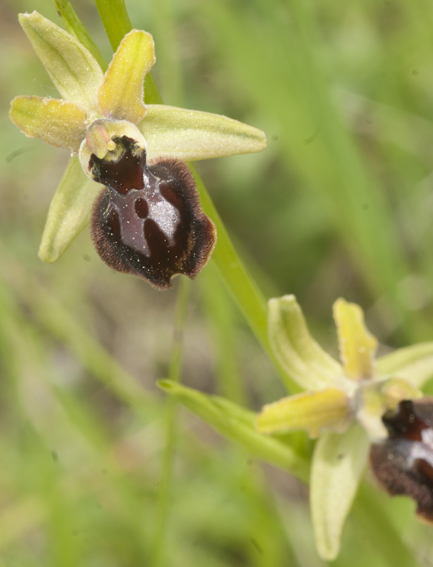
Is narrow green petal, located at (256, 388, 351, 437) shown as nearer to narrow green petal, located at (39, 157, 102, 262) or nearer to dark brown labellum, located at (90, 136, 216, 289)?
dark brown labellum, located at (90, 136, 216, 289)

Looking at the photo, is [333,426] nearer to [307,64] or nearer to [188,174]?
[188,174]

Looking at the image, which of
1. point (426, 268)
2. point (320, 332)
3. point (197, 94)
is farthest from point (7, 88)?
point (426, 268)

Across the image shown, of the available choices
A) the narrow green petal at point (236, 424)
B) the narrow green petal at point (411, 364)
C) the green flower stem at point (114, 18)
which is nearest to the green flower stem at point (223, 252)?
the green flower stem at point (114, 18)

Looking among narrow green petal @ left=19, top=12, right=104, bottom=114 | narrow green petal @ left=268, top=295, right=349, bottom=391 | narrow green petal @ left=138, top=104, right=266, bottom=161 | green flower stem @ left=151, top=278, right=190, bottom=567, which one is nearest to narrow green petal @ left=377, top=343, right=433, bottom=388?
narrow green petal @ left=268, top=295, right=349, bottom=391

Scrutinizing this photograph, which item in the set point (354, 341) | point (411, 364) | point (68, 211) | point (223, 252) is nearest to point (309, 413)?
point (354, 341)

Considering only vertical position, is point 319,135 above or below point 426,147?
above

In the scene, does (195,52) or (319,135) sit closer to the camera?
(319,135)

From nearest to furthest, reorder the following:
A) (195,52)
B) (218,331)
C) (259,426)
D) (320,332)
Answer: (259,426)
(218,331)
(320,332)
(195,52)

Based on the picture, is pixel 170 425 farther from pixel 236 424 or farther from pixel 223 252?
pixel 223 252
